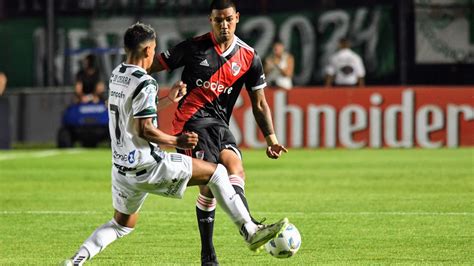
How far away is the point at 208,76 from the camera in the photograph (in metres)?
10.3

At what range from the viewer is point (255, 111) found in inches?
415

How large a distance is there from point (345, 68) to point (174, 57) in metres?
16.7

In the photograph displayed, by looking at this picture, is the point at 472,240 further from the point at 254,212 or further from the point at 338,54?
the point at 338,54

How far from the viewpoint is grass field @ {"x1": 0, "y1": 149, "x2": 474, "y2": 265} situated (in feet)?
35.6

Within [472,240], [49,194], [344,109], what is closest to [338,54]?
[344,109]

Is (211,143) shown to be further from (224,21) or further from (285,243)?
(285,243)

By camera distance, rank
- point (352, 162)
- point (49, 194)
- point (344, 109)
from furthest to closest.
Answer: point (344, 109) → point (352, 162) → point (49, 194)

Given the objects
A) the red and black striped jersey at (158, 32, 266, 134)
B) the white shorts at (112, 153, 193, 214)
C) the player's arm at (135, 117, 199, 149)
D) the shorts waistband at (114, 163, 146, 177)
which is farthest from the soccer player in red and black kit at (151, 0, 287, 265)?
the player's arm at (135, 117, 199, 149)

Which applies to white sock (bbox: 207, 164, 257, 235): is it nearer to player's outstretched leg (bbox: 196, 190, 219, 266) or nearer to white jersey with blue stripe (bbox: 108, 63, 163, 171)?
white jersey with blue stripe (bbox: 108, 63, 163, 171)

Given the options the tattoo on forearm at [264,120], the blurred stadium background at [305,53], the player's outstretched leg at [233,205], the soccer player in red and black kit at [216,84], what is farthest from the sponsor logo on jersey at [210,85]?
the blurred stadium background at [305,53]

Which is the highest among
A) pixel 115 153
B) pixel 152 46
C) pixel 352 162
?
pixel 152 46

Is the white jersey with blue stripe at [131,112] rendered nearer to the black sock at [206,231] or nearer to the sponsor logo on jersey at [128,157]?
the sponsor logo on jersey at [128,157]

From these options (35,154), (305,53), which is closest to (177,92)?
(35,154)

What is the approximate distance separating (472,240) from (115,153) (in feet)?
13.2
